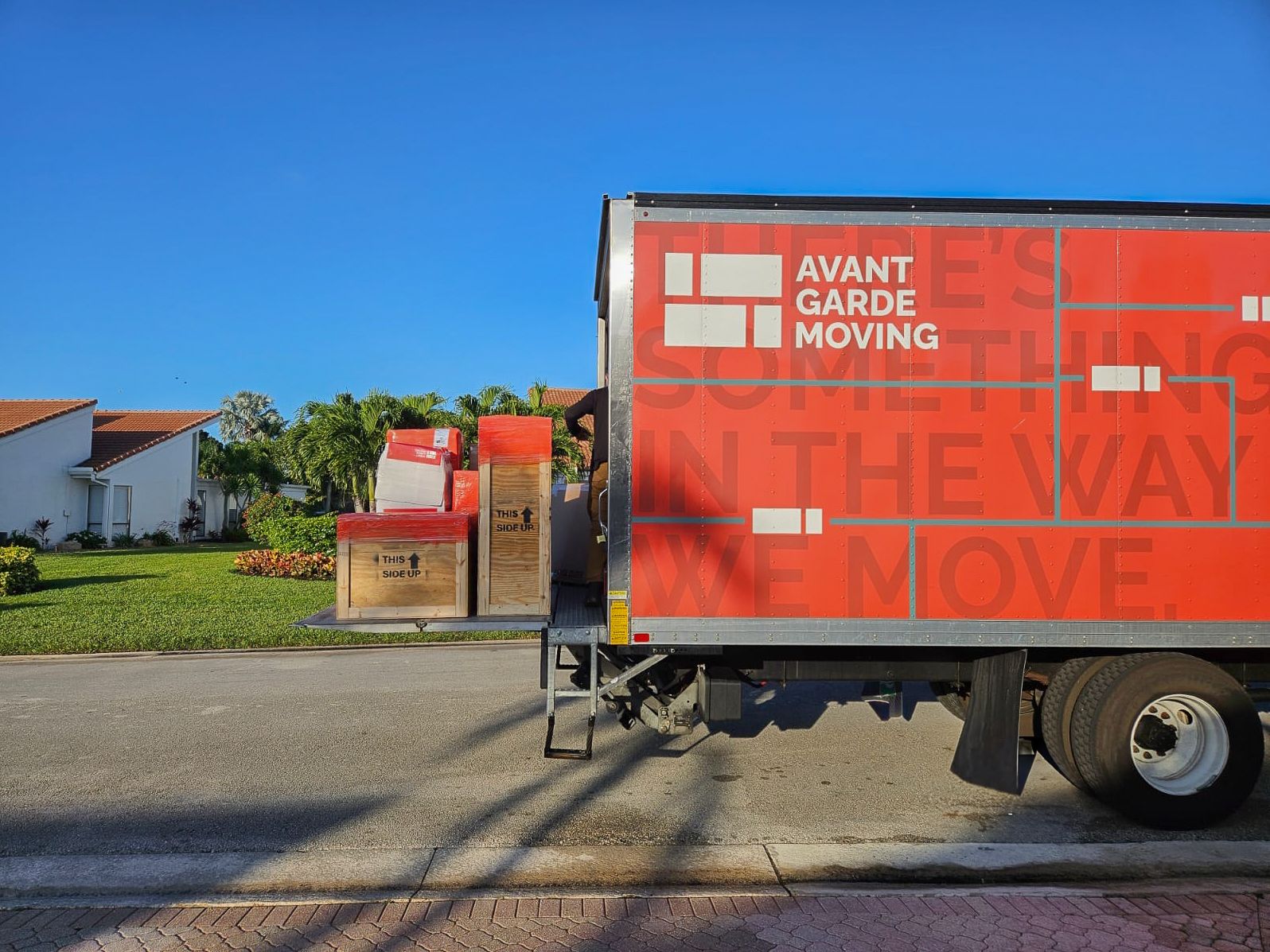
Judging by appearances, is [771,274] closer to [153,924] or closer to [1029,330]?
[1029,330]

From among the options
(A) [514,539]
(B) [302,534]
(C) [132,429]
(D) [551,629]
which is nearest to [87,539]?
(C) [132,429]

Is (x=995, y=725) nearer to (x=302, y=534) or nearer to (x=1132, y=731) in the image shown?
(x=1132, y=731)

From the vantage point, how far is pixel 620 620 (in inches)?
190

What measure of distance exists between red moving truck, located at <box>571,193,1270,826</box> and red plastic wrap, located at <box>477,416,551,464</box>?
71cm

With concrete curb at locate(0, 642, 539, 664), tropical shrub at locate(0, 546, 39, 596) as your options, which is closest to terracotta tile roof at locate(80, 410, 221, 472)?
tropical shrub at locate(0, 546, 39, 596)

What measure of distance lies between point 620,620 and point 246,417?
81.2 meters

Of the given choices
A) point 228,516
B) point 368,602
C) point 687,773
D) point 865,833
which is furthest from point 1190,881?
point 228,516

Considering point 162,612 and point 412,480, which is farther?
point 162,612

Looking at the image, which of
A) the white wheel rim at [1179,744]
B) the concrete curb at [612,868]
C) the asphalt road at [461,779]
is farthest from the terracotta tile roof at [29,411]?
the white wheel rim at [1179,744]

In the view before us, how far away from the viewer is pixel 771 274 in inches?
191

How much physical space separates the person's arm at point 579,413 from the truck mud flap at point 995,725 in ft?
9.85

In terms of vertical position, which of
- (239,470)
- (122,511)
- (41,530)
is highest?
(239,470)

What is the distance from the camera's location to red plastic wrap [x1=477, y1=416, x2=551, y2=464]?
5.31 m

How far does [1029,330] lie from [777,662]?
2.53 m
